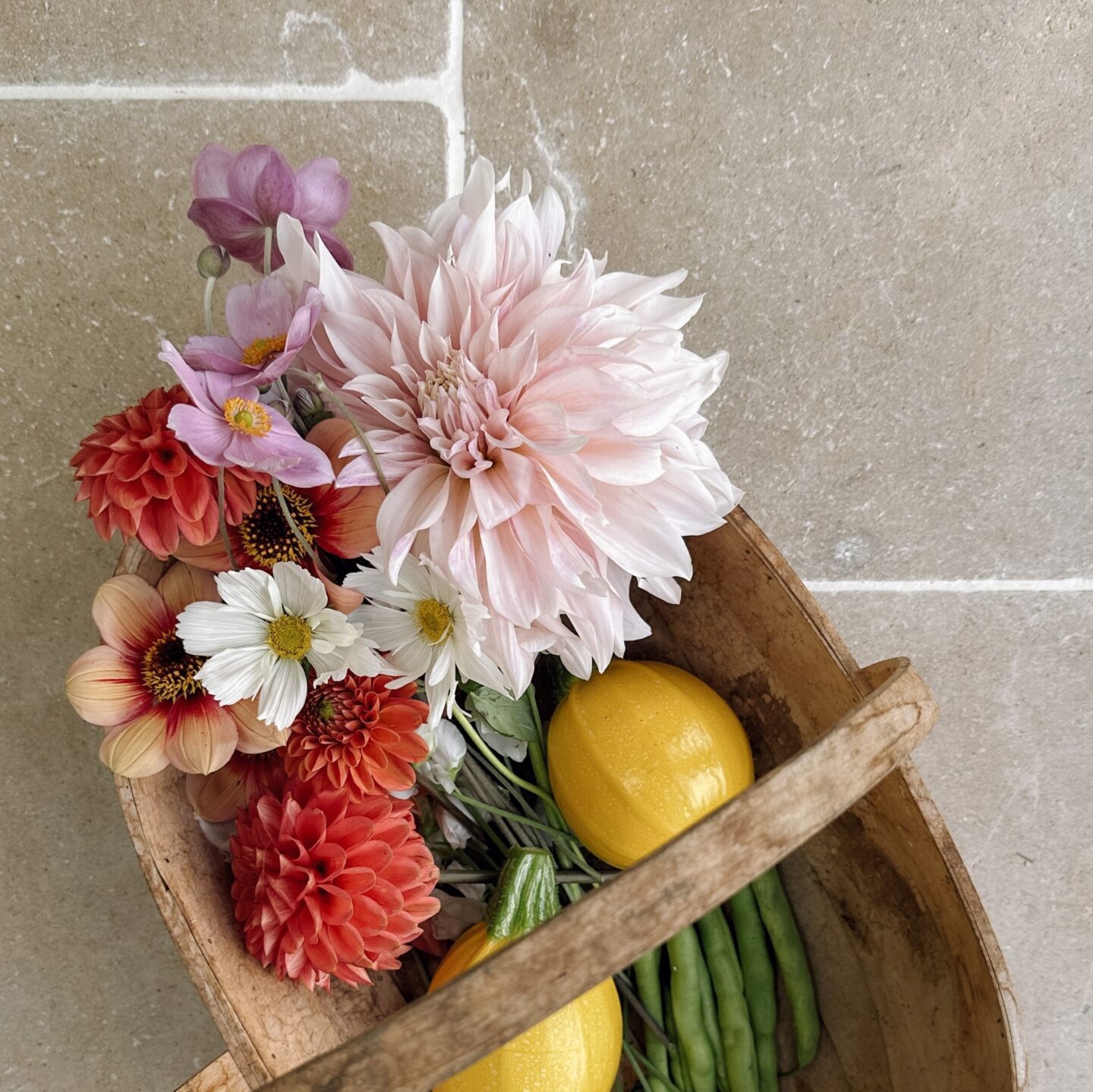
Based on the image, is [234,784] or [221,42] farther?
[221,42]

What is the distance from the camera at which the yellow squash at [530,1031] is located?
48 cm

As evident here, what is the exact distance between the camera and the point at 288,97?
24.7 inches

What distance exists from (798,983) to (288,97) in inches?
27.1

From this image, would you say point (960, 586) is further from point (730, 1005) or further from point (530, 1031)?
point (530, 1031)

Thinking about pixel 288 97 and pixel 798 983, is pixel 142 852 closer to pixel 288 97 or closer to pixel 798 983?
pixel 798 983

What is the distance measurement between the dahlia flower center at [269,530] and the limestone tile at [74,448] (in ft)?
0.97

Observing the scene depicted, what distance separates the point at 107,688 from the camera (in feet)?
1.30

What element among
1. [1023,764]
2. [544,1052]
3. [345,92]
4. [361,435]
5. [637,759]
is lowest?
[1023,764]

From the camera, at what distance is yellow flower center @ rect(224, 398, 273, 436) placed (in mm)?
343

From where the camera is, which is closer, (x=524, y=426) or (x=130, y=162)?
(x=524, y=426)

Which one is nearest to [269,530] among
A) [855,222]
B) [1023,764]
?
[855,222]

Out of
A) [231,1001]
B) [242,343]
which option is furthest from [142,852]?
[242,343]

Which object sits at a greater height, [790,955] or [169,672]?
[169,672]

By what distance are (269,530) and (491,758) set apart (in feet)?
0.57
